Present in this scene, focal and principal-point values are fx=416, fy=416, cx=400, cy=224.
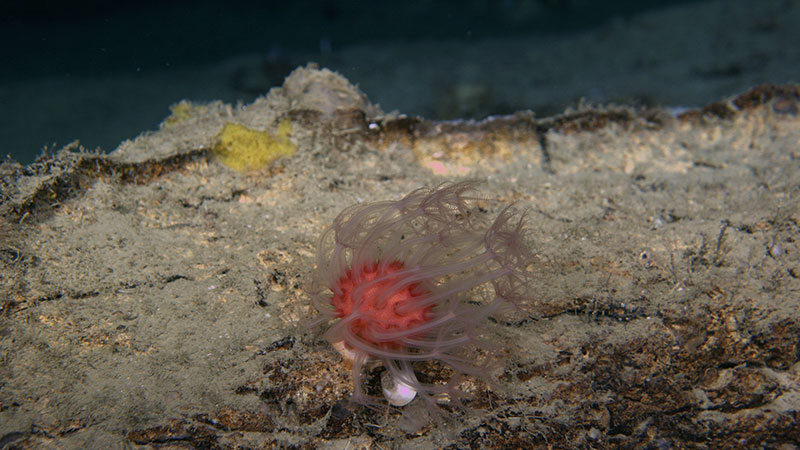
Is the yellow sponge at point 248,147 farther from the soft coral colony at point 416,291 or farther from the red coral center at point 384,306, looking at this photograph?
the red coral center at point 384,306

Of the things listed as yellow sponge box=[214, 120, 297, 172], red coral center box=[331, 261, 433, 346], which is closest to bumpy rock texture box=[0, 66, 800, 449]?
yellow sponge box=[214, 120, 297, 172]

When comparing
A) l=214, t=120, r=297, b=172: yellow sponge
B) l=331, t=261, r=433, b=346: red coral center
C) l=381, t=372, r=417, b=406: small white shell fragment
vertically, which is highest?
l=214, t=120, r=297, b=172: yellow sponge

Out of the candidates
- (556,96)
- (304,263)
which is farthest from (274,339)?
(556,96)

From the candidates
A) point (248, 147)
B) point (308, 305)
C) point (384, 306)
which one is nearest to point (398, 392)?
point (384, 306)

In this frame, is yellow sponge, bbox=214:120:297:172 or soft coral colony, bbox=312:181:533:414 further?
yellow sponge, bbox=214:120:297:172

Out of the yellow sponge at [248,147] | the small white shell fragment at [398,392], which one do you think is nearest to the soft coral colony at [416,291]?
the small white shell fragment at [398,392]

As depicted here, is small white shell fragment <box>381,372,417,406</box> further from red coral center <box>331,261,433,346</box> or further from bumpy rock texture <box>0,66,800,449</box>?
red coral center <box>331,261,433,346</box>
